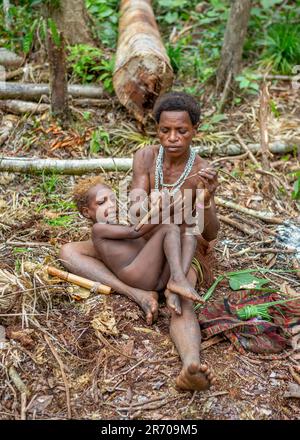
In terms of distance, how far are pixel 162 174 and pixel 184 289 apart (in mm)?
786

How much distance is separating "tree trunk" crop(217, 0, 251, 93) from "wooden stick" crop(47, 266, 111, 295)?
108 inches

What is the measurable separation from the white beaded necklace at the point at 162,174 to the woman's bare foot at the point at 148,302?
23.7 inches

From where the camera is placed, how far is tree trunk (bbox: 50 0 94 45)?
5.50m

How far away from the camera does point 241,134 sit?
5125 millimetres

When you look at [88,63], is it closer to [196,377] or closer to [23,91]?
[23,91]

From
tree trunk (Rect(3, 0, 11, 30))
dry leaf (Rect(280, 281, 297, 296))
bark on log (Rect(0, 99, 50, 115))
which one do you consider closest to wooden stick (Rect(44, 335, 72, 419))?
dry leaf (Rect(280, 281, 297, 296))

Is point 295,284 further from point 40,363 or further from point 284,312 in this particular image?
point 40,363

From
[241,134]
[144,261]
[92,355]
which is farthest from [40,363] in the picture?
[241,134]

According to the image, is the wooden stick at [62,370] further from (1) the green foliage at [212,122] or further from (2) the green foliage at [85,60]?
(2) the green foliage at [85,60]

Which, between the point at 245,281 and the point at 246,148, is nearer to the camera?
the point at 245,281

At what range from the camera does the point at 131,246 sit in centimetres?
324

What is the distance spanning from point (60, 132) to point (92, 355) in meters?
2.57

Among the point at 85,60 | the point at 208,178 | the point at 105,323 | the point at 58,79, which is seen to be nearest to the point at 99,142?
the point at 58,79

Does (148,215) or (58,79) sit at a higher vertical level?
Result: (58,79)
